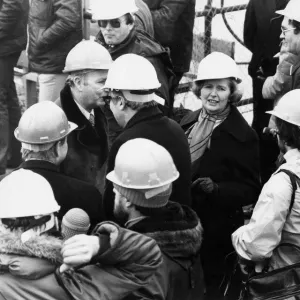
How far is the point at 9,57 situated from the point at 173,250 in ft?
14.6

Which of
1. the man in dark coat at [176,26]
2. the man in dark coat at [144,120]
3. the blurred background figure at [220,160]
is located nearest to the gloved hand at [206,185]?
the blurred background figure at [220,160]

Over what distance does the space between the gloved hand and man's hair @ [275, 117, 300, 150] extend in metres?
0.88

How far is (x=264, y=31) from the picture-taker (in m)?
7.00

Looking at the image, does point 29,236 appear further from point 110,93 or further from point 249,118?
point 249,118

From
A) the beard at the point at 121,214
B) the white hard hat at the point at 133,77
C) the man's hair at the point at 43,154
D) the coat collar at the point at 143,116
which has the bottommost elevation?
the man's hair at the point at 43,154

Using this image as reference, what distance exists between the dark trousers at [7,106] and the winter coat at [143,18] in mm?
1468

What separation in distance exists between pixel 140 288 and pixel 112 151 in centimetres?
116

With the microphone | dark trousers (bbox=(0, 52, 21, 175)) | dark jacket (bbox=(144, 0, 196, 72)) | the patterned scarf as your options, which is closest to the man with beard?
the microphone

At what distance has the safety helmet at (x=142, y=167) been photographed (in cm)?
353

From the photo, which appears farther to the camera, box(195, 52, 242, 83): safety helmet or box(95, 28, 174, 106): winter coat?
box(95, 28, 174, 106): winter coat

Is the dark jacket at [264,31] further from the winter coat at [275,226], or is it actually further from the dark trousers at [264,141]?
the winter coat at [275,226]

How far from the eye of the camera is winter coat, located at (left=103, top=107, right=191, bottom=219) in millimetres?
4355

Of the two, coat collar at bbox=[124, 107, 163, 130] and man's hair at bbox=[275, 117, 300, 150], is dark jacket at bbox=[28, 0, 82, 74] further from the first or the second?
man's hair at bbox=[275, 117, 300, 150]

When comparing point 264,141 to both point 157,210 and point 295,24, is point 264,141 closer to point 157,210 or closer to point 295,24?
point 295,24
